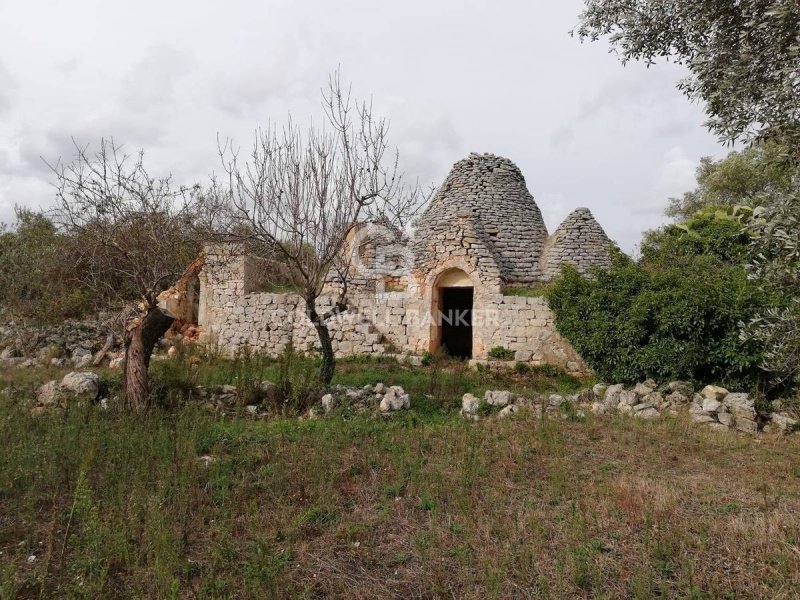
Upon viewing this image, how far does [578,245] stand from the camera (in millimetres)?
14078

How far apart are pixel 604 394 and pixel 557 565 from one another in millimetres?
5799

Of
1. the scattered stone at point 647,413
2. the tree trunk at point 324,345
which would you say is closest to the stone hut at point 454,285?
the tree trunk at point 324,345

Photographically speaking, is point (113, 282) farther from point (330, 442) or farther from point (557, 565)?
point (557, 565)

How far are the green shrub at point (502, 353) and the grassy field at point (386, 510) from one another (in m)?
5.51

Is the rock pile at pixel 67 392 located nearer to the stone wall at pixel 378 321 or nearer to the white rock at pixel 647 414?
the stone wall at pixel 378 321

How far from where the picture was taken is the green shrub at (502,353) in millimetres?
11852

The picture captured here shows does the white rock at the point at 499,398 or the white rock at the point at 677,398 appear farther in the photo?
the white rock at the point at 677,398

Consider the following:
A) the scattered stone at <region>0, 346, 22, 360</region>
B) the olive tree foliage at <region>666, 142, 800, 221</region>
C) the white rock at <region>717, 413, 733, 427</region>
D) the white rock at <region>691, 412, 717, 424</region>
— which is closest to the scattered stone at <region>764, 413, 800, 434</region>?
the white rock at <region>717, 413, 733, 427</region>

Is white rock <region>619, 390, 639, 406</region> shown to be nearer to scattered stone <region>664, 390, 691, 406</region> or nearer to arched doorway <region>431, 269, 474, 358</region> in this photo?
scattered stone <region>664, 390, 691, 406</region>

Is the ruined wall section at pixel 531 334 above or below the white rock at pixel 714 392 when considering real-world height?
above

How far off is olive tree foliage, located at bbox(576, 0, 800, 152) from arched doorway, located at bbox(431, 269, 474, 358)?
8507 mm

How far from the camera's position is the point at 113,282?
49.3 ft

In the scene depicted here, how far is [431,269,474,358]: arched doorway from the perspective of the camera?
13.2 metres

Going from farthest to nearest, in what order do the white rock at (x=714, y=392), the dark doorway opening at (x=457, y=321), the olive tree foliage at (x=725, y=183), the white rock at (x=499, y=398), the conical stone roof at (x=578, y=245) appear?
1. the olive tree foliage at (x=725, y=183)
2. the dark doorway opening at (x=457, y=321)
3. the conical stone roof at (x=578, y=245)
4. the white rock at (x=714, y=392)
5. the white rock at (x=499, y=398)
